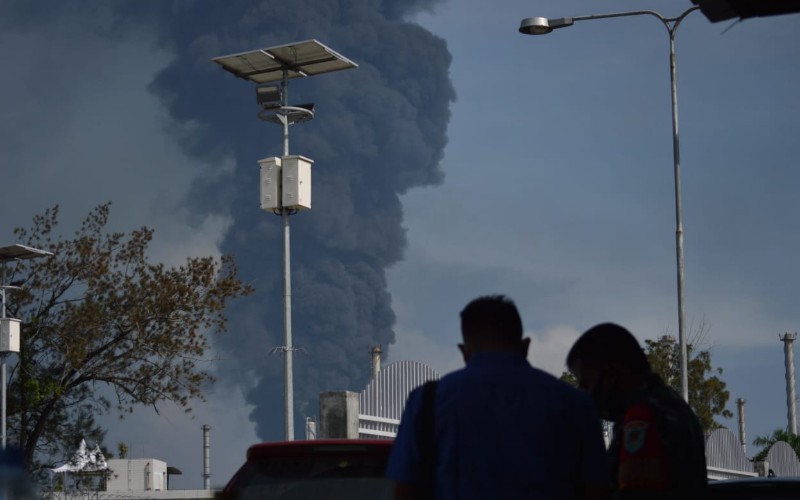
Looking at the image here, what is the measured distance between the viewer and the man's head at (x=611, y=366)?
491cm

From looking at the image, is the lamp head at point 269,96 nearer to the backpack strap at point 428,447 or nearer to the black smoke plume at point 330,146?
the backpack strap at point 428,447

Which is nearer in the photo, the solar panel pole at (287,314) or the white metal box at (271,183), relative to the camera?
the solar panel pole at (287,314)

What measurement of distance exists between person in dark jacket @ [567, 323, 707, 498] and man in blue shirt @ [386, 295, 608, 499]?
11.8 inches

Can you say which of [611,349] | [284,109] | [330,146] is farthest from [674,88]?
[330,146]

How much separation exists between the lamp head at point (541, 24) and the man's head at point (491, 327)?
20218 mm

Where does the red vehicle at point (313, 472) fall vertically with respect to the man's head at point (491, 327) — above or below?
below

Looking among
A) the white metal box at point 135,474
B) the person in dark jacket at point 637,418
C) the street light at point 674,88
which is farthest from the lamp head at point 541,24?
the white metal box at point 135,474

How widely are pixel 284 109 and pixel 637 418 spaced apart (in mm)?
17709

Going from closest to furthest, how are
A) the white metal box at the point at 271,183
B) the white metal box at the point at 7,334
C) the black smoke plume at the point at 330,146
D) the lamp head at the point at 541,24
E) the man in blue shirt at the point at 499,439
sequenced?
the man in blue shirt at the point at 499,439, the white metal box at the point at 271,183, the lamp head at the point at 541,24, the white metal box at the point at 7,334, the black smoke plume at the point at 330,146

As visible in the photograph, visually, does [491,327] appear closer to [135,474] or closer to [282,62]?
[282,62]

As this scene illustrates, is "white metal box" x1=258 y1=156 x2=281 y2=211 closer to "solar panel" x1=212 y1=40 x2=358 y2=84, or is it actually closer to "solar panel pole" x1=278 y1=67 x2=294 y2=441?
"solar panel pole" x1=278 y1=67 x2=294 y2=441

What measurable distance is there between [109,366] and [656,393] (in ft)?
120

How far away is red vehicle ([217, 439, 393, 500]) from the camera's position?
7016mm

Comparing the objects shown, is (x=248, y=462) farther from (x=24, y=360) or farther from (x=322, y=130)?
(x=322, y=130)
